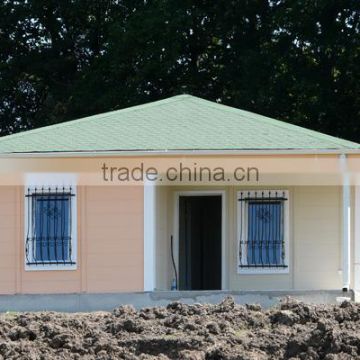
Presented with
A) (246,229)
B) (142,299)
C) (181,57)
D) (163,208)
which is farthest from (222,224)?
(181,57)

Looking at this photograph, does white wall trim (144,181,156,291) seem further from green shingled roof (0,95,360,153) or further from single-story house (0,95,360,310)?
green shingled roof (0,95,360,153)

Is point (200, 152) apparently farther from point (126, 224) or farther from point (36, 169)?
point (36, 169)

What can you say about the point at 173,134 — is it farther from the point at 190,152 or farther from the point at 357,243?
the point at 357,243

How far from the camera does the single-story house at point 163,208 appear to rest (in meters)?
16.5

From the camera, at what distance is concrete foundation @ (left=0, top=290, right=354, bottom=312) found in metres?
15.9

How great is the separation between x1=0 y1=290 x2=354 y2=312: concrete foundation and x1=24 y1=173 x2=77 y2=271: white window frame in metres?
0.56

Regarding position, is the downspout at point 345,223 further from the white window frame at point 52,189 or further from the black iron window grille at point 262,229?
the white window frame at point 52,189

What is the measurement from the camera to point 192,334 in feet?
34.9

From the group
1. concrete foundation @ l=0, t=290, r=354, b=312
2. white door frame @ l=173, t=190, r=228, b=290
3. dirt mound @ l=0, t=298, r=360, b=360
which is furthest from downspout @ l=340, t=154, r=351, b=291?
dirt mound @ l=0, t=298, r=360, b=360

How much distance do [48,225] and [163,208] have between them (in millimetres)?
2067

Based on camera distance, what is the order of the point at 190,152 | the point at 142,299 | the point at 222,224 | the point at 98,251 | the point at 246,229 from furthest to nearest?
the point at 222,224, the point at 246,229, the point at 98,251, the point at 190,152, the point at 142,299

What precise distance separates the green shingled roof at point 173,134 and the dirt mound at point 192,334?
4.96 meters

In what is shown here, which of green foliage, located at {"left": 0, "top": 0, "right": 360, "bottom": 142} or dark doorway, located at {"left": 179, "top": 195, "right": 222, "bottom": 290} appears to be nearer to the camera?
dark doorway, located at {"left": 179, "top": 195, "right": 222, "bottom": 290}

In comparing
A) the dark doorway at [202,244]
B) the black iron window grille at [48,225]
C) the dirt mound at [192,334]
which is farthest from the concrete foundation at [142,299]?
the dirt mound at [192,334]
